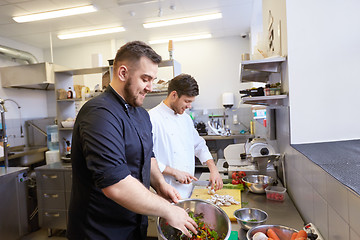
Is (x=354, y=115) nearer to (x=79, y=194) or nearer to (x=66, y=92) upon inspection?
(x=79, y=194)

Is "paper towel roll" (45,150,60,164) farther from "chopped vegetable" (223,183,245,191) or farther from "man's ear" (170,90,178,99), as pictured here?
"chopped vegetable" (223,183,245,191)

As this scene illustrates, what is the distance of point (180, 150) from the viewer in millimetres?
2139

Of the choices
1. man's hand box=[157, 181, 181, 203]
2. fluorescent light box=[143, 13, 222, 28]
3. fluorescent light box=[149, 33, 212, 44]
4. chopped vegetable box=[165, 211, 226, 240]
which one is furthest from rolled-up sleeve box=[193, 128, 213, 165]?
fluorescent light box=[149, 33, 212, 44]

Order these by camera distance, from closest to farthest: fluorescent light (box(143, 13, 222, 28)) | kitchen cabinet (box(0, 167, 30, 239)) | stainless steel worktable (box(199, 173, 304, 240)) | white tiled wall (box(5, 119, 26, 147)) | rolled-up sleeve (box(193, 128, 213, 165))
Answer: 1. stainless steel worktable (box(199, 173, 304, 240))
2. rolled-up sleeve (box(193, 128, 213, 165))
3. kitchen cabinet (box(0, 167, 30, 239))
4. fluorescent light (box(143, 13, 222, 28))
5. white tiled wall (box(5, 119, 26, 147))

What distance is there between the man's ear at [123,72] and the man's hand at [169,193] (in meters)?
0.64

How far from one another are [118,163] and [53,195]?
9.77 ft

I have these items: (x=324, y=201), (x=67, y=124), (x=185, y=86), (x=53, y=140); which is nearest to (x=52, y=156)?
(x=53, y=140)

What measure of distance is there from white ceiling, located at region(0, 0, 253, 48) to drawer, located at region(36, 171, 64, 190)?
8.13 ft

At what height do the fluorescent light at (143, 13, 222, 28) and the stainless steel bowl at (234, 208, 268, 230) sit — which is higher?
the fluorescent light at (143, 13, 222, 28)

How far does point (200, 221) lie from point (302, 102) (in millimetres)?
1113

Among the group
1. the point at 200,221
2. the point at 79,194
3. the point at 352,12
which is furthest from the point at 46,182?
the point at 352,12

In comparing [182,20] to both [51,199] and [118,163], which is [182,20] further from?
[118,163]

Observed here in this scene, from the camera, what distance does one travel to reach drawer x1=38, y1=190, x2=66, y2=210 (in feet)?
11.1

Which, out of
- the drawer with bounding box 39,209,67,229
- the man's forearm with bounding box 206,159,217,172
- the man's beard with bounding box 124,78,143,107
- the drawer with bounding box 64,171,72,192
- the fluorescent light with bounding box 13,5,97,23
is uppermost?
the fluorescent light with bounding box 13,5,97,23
